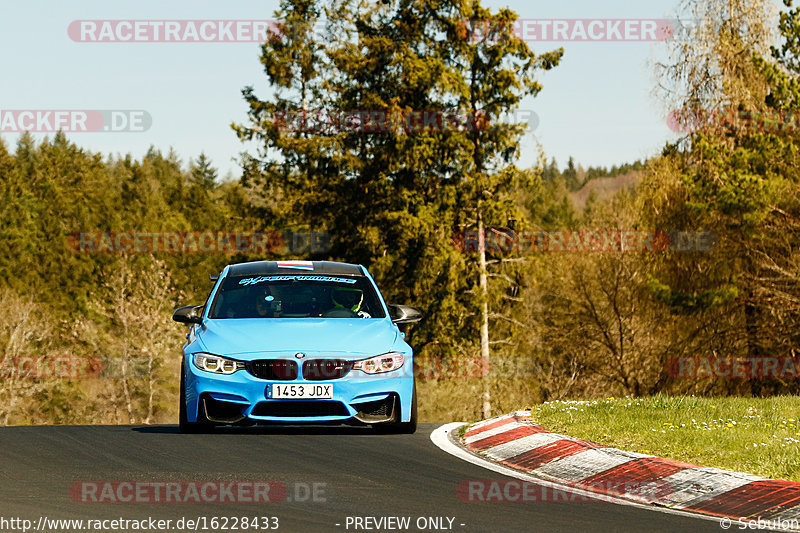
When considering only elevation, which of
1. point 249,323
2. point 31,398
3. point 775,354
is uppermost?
point 249,323

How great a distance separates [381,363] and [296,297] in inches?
70.5

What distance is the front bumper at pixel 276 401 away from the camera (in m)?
10.6

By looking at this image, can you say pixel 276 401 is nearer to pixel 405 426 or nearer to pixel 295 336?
pixel 295 336

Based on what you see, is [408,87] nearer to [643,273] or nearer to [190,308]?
[643,273]

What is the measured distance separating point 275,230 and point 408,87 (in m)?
9.26

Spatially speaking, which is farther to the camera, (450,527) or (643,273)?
(643,273)

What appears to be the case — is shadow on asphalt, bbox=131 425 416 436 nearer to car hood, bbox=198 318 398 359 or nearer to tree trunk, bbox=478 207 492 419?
car hood, bbox=198 318 398 359

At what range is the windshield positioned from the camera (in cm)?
1199

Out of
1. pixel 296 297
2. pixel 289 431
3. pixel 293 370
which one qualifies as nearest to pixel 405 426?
pixel 289 431

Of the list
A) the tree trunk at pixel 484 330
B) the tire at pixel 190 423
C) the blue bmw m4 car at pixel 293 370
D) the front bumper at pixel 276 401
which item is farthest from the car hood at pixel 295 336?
the tree trunk at pixel 484 330

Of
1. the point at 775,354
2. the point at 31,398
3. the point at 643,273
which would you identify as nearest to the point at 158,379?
the point at 31,398

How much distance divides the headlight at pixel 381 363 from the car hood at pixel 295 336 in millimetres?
74

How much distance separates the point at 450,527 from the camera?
22.8ft

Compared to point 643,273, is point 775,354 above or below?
below
